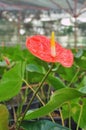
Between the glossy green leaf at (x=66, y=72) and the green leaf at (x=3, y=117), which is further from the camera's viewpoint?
the glossy green leaf at (x=66, y=72)

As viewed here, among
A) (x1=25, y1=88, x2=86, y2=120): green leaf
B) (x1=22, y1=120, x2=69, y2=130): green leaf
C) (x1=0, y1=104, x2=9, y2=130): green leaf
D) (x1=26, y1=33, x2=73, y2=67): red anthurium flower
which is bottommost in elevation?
(x1=22, y1=120, x2=69, y2=130): green leaf

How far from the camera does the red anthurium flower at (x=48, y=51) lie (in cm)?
58

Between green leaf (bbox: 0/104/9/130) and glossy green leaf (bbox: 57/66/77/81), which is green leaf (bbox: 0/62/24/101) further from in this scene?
glossy green leaf (bbox: 57/66/77/81)

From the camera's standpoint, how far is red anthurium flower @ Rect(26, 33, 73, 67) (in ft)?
1.92

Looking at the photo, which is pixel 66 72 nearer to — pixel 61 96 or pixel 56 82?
pixel 56 82

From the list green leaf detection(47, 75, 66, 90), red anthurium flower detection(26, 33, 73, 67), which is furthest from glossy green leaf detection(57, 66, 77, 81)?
red anthurium flower detection(26, 33, 73, 67)

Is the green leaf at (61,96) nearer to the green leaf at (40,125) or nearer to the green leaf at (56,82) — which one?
the green leaf at (40,125)

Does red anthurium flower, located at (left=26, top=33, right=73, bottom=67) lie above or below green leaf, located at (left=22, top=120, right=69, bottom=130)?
above

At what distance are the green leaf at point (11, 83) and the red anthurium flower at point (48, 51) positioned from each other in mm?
115

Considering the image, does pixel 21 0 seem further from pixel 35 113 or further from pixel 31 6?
pixel 35 113

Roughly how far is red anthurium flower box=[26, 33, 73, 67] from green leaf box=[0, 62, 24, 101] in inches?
4.5

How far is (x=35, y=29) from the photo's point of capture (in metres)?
13.2

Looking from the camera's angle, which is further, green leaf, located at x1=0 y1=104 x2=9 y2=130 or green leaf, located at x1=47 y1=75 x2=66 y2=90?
green leaf, located at x1=47 y1=75 x2=66 y2=90

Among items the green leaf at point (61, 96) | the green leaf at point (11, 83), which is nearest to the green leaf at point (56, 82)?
the green leaf at point (11, 83)
